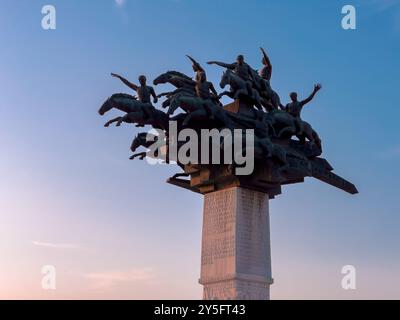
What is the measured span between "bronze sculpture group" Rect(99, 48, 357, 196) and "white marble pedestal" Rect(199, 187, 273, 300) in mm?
663

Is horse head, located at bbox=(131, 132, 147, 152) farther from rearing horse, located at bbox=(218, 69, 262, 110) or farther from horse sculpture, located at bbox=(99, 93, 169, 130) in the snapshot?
rearing horse, located at bbox=(218, 69, 262, 110)

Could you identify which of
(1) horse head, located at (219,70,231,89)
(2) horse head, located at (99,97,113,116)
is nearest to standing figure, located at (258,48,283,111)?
(1) horse head, located at (219,70,231,89)

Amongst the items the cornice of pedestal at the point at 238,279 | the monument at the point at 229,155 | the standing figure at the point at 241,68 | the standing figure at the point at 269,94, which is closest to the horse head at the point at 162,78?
the monument at the point at 229,155

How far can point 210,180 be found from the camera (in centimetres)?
2434

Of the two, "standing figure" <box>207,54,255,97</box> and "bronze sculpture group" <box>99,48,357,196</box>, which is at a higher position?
"standing figure" <box>207,54,255,97</box>

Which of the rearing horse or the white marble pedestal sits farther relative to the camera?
the rearing horse

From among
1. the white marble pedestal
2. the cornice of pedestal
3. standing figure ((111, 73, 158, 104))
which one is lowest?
the cornice of pedestal

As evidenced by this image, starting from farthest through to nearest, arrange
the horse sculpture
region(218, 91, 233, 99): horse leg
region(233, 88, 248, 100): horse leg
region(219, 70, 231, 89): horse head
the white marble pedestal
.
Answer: region(218, 91, 233, 99): horse leg, region(233, 88, 248, 100): horse leg, region(219, 70, 231, 89): horse head, the white marble pedestal, the horse sculpture

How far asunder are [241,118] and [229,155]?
1693mm

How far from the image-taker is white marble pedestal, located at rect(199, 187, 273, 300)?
23.2m
